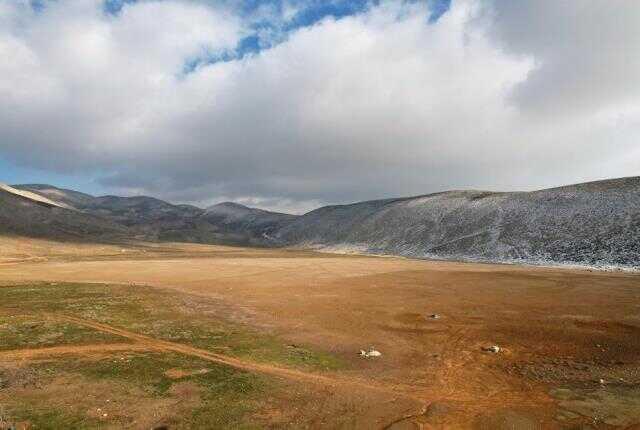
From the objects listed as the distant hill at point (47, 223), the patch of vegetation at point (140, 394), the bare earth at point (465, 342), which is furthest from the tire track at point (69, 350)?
the distant hill at point (47, 223)

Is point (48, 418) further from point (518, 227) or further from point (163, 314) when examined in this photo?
point (518, 227)

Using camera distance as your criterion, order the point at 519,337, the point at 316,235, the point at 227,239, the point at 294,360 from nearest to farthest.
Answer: the point at 294,360 < the point at 519,337 < the point at 316,235 < the point at 227,239

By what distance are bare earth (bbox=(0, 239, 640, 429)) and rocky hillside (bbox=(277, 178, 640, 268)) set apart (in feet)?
110

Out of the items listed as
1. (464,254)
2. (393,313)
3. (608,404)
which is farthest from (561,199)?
(608,404)

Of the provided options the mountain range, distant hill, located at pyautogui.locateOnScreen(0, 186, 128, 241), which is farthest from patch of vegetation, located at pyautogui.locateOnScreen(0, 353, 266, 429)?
distant hill, located at pyautogui.locateOnScreen(0, 186, 128, 241)

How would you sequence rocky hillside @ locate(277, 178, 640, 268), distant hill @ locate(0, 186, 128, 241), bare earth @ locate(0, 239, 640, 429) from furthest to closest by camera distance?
distant hill @ locate(0, 186, 128, 241), rocky hillside @ locate(277, 178, 640, 268), bare earth @ locate(0, 239, 640, 429)

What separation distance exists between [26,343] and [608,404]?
1780 cm

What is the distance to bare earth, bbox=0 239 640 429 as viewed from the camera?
10750mm

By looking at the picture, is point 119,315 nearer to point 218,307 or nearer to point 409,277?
point 218,307

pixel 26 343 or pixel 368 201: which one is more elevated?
pixel 368 201

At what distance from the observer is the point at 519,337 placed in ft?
59.1

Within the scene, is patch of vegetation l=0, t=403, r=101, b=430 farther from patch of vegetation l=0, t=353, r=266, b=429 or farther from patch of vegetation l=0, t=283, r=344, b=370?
patch of vegetation l=0, t=283, r=344, b=370

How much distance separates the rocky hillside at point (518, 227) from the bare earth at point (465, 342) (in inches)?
1317

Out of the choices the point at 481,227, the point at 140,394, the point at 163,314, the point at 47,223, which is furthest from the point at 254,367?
the point at 47,223
